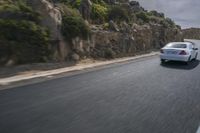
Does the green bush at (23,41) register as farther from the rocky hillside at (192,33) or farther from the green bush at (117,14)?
the rocky hillside at (192,33)

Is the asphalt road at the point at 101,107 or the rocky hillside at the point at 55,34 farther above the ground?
the rocky hillside at the point at 55,34

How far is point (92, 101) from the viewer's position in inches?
358

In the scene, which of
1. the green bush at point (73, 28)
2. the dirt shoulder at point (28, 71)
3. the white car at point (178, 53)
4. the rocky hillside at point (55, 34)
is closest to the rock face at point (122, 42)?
the rocky hillside at point (55, 34)

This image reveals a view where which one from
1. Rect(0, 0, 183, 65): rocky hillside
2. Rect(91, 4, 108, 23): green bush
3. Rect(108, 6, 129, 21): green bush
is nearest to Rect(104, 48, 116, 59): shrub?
Rect(0, 0, 183, 65): rocky hillside

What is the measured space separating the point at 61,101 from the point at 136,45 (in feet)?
84.6

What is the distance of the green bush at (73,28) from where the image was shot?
68.2ft

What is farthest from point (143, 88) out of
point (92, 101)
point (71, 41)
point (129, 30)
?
point (129, 30)

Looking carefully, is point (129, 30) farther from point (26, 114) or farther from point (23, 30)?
point (26, 114)

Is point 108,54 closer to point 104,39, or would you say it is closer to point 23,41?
point 104,39

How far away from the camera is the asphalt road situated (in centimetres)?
670

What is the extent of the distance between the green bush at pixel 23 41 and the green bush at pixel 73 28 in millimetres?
2664

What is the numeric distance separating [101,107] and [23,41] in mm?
9410

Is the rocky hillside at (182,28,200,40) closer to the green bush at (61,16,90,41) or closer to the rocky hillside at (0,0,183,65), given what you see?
the rocky hillside at (0,0,183,65)

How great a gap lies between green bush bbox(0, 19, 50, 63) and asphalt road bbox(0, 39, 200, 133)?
3.94m
